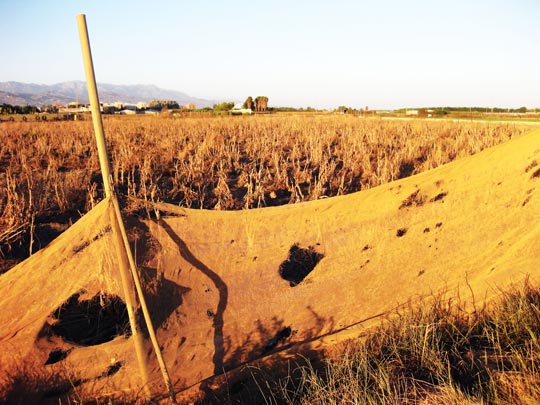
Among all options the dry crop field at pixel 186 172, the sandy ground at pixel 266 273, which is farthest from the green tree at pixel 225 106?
the sandy ground at pixel 266 273

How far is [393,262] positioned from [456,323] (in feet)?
1.96

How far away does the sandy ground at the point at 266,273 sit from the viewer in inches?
86.9

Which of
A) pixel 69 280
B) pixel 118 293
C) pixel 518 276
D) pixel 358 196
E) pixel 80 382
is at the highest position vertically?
pixel 358 196

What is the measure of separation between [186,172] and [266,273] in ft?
16.5

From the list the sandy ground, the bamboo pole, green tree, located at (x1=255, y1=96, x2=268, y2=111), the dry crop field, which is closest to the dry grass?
the sandy ground

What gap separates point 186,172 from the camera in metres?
7.34

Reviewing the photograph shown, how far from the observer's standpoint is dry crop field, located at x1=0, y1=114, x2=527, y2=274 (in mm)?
4984

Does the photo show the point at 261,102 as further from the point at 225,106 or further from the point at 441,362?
the point at 441,362

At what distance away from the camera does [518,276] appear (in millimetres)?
2049

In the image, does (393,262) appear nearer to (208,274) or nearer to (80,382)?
(208,274)

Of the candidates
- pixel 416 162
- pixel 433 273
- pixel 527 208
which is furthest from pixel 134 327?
pixel 416 162

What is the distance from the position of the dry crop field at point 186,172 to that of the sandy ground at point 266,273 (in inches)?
19.7

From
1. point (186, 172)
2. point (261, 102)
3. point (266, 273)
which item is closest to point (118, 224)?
point (266, 273)

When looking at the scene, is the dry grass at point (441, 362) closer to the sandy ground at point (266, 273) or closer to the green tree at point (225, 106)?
the sandy ground at point (266, 273)
